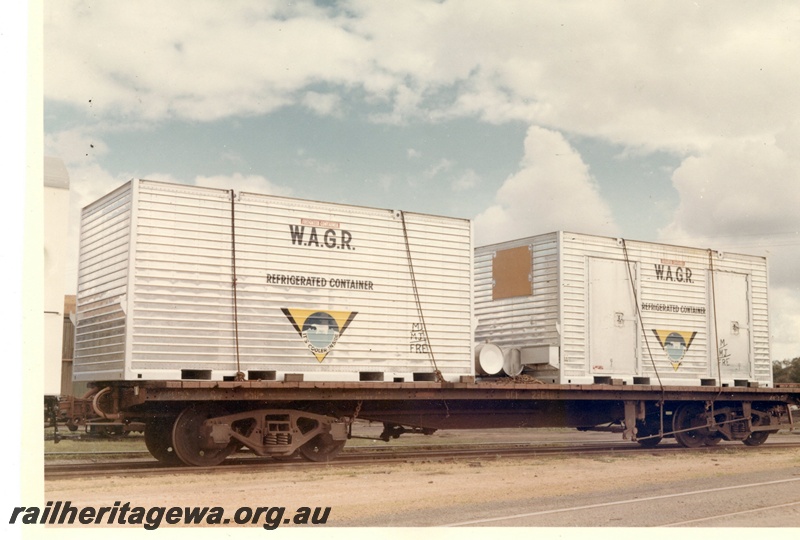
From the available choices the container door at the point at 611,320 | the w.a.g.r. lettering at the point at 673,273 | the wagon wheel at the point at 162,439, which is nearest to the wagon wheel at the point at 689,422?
the container door at the point at 611,320

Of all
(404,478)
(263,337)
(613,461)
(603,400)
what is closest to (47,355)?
(263,337)

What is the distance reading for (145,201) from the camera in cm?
1257

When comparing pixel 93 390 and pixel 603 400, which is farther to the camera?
pixel 603 400

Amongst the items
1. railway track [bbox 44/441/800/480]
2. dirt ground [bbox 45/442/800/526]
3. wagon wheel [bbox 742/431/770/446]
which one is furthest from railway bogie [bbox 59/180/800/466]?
dirt ground [bbox 45/442/800/526]

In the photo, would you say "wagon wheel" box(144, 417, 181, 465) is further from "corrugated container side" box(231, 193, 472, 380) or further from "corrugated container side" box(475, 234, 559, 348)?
"corrugated container side" box(475, 234, 559, 348)

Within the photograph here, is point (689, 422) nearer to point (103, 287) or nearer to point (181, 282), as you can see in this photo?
point (181, 282)

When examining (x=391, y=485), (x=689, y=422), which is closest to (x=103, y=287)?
(x=391, y=485)

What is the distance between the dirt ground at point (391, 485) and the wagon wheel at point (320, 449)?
3.26ft

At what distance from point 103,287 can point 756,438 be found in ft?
50.2

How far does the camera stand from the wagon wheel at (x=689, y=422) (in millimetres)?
18170

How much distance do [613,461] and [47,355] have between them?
393 inches

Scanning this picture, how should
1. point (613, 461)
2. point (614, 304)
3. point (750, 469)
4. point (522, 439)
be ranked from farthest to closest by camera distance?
point (522, 439) → point (614, 304) → point (613, 461) → point (750, 469)

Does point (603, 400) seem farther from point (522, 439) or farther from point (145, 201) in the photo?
point (145, 201)

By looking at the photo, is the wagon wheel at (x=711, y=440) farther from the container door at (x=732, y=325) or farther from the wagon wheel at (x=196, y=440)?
the wagon wheel at (x=196, y=440)
